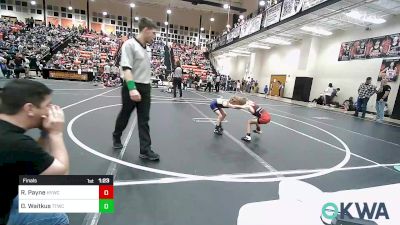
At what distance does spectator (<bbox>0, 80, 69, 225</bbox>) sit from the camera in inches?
39.8

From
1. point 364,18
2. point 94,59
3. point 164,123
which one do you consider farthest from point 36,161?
point 94,59

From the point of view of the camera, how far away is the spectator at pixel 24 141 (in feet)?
3.32

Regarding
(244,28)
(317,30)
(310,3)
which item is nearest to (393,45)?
(317,30)

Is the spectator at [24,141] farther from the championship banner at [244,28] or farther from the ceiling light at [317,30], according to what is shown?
the championship banner at [244,28]

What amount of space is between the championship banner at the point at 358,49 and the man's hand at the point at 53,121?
1683 cm

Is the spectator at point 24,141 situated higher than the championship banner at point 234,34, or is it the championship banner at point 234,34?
the championship banner at point 234,34

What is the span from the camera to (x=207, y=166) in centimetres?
320

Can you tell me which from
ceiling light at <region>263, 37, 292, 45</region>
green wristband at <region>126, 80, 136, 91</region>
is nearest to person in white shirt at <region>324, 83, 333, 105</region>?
A: ceiling light at <region>263, 37, 292, 45</region>

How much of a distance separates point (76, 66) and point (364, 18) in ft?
70.6

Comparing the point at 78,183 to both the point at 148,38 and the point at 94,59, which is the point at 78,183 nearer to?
the point at 148,38

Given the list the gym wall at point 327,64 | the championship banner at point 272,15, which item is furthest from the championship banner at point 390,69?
the championship banner at point 272,15

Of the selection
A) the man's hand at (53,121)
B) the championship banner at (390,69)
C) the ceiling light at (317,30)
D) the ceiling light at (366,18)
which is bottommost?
the man's hand at (53,121)

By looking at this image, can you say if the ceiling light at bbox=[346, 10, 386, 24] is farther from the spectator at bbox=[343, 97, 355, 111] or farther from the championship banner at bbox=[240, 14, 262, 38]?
the championship banner at bbox=[240, 14, 262, 38]

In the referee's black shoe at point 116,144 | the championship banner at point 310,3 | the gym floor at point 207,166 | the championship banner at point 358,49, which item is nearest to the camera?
the gym floor at point 207,166
